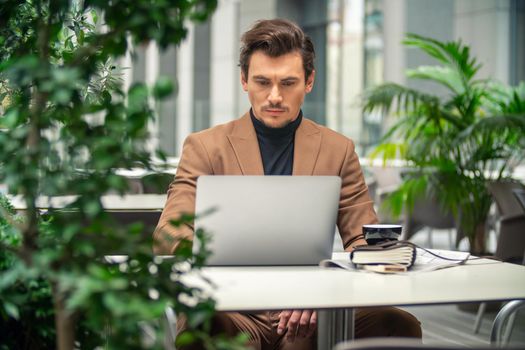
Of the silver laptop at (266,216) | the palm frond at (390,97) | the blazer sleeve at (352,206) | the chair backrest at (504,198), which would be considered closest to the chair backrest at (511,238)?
the chair backrest at (504,198)

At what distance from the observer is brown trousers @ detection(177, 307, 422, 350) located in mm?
2293

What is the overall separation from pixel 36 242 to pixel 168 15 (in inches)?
15.9

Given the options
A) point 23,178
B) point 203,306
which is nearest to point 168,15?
point 23,178

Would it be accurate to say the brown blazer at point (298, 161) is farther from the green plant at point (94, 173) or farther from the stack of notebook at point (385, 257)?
the green plant at point (94, 173)

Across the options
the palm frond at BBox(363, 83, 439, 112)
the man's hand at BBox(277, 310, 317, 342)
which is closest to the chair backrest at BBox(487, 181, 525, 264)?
the palm frond at BBox(363, 83, 439, 112)

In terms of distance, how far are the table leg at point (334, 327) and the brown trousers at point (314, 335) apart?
0.20 m

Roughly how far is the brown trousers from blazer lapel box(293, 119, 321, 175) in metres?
0.51

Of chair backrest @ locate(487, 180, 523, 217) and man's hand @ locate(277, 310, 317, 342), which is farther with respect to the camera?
chair backrest @ locate(487, 180, 523, 217)

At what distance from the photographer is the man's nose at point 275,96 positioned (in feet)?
8.50

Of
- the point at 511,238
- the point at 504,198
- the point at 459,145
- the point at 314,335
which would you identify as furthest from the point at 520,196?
the point at 314,335

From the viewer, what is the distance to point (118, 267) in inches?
49.9

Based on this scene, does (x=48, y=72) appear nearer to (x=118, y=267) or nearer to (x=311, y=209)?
(x=118, y=267)

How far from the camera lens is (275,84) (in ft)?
8.48

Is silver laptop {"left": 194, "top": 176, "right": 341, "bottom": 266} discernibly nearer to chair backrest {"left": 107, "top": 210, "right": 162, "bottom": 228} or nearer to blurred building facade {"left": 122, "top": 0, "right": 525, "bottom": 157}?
chair backrest {"left": 107, "top": 210, "right": 162, "bottom": 228}
